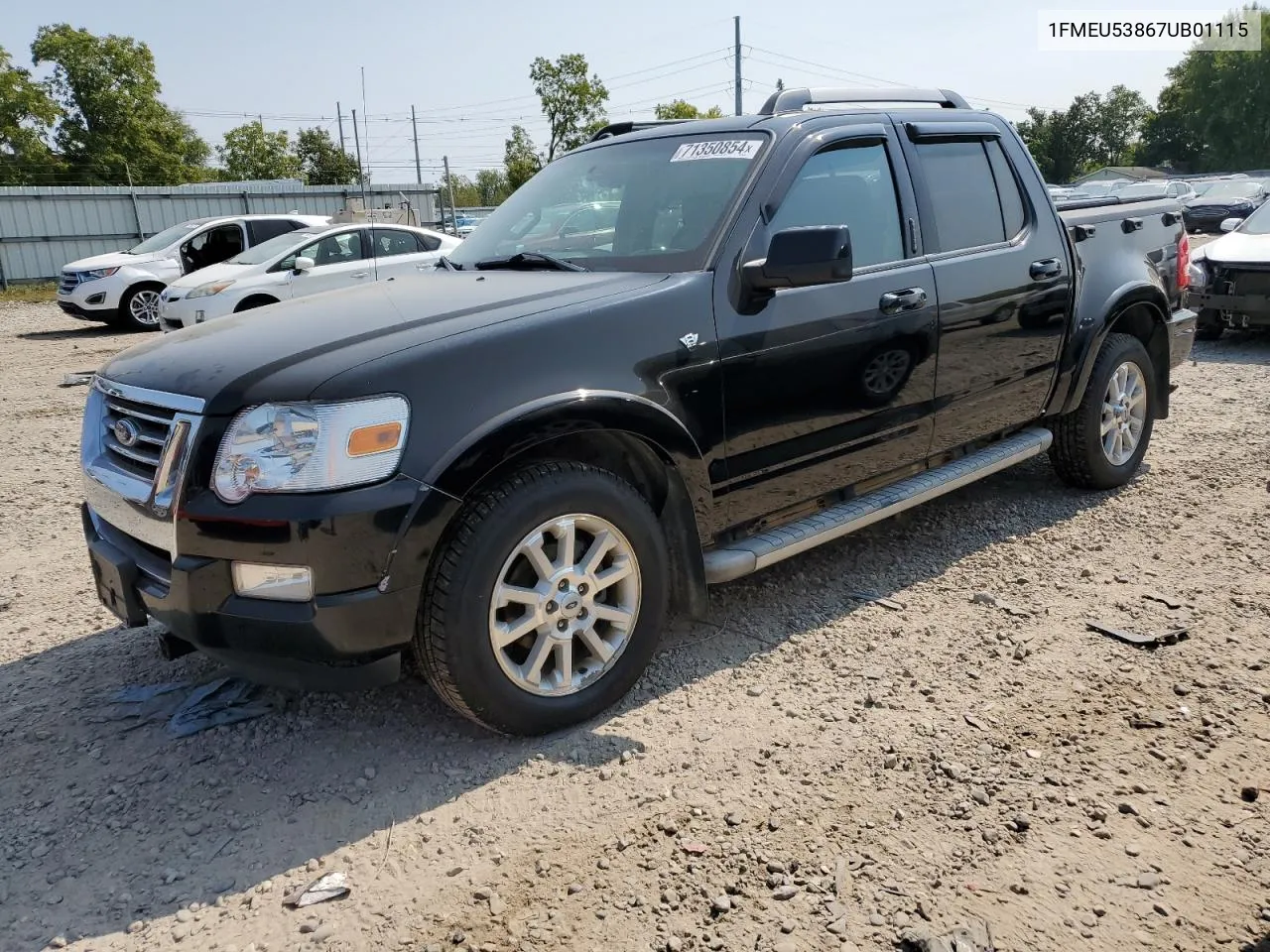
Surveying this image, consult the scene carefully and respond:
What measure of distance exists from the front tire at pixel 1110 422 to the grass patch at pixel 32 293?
75.1 ft

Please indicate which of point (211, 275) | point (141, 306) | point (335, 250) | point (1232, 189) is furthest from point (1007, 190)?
point (1232, 189)

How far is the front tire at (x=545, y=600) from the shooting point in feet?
8.96

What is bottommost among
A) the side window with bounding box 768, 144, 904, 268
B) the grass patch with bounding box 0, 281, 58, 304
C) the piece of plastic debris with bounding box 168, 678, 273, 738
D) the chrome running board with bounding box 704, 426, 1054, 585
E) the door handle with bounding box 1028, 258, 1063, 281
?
the piece of plastic debris with bounding box 168, 678, 273, 738

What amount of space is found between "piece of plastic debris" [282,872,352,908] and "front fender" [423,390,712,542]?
1.02m

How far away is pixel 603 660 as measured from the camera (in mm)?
3100

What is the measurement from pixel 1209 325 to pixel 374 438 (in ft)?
31.6

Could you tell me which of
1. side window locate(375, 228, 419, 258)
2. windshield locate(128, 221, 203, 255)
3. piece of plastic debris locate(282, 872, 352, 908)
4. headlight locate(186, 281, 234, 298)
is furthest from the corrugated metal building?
piece of plastic debris locate(282, 872, 352, 908)

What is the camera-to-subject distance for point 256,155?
63906mm

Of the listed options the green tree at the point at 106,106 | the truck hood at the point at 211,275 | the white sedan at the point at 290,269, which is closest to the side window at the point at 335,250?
the white sedan at the point at 290,269

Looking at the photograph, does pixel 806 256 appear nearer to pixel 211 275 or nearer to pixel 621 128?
pixel 621 128

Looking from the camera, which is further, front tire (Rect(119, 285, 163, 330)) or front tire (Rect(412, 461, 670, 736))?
front tire (Rect(119, 285, 163, 330))

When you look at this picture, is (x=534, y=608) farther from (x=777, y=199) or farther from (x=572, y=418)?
(x=777, y=199)

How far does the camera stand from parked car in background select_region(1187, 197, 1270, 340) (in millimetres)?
9219

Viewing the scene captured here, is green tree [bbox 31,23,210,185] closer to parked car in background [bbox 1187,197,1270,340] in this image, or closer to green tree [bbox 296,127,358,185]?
green tree [bbox 296,127,358,185]
